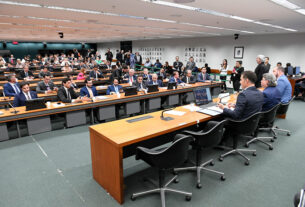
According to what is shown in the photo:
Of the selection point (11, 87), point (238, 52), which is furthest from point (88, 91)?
point (238, 52)

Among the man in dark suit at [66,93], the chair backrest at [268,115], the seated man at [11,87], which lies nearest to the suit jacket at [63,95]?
the man in dark suit at [66,93]

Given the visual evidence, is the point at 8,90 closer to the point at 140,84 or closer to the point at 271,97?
the point at 140,84

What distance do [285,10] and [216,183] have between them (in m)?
4.42

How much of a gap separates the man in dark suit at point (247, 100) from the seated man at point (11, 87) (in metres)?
5.62

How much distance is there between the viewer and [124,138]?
237cm

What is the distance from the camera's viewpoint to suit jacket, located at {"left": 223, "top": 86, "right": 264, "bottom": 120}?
3.04m

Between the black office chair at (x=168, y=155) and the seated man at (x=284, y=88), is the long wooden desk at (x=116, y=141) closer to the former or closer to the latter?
the black office chair at (x=168, y=155)

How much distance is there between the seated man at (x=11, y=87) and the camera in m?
5.58

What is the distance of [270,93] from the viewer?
3.91m

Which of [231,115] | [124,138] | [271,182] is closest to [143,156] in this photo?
[124,138]

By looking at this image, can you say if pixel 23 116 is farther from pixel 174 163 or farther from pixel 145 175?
pixel 174 163

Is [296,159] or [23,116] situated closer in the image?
[296,159]

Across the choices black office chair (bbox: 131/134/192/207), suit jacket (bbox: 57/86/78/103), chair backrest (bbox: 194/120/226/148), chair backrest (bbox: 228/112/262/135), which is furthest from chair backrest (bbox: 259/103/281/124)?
suit jacket (bbox: 57/86/78/103)

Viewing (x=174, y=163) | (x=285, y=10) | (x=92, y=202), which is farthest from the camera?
(x=285, y=10)
